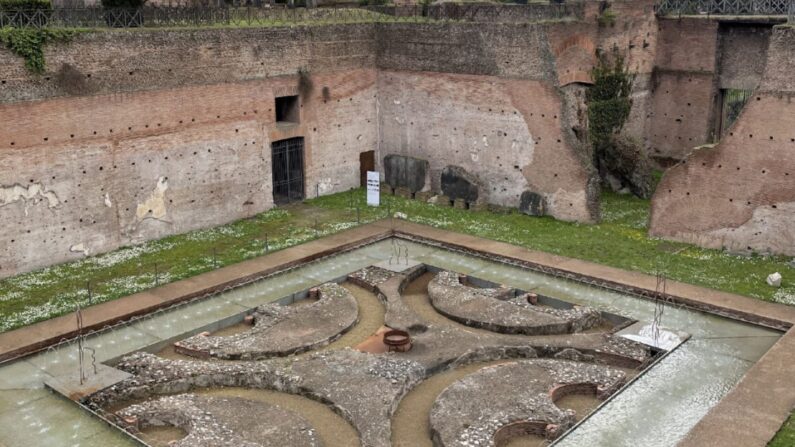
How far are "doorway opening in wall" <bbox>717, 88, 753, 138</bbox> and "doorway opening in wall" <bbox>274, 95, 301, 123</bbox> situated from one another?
11.3m

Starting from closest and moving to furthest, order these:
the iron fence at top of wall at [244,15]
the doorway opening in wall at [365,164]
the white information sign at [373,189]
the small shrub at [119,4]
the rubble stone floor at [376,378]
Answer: the rubble stone floor at [376,378]
the iron fence at top of wall at [244,15]
the small shrub at [119,4]
the white information sign at [373,189]
the doorway opening in wall at [365,164]

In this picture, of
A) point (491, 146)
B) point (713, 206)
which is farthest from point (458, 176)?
point (713, 206)

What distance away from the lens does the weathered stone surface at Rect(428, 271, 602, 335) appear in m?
13.2

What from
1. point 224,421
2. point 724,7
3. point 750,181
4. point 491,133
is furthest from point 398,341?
point 724,7

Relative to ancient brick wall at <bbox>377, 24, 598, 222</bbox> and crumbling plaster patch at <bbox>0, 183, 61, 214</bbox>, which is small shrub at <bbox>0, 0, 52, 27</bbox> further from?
ancient brick wall at <bbox>377, 24, 598, 222</bbox>

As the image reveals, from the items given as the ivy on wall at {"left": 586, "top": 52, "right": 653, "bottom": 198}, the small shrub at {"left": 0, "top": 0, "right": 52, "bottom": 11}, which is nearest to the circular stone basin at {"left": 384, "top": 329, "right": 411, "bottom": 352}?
the small shrub at {"left": 0, "top": 0, "right": 52, "bottom": 11}

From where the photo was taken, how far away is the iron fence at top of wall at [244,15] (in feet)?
53.5

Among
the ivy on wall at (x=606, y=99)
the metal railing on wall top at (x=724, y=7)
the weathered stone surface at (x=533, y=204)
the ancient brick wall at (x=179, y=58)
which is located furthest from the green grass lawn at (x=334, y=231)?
the metal railing on wall top at (x=724, y=7)

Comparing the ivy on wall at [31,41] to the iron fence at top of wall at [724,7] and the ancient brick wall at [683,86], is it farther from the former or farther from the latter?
the iron fence at top of wall at [724,7]

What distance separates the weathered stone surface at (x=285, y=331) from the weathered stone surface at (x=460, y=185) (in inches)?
253

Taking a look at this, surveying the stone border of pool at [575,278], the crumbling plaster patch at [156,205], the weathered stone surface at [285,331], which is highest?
the crumbling plaster patch at [156,205]

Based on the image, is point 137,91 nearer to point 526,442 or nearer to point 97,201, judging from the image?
point 97,201

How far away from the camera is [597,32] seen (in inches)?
805

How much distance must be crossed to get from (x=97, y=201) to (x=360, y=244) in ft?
17.7
